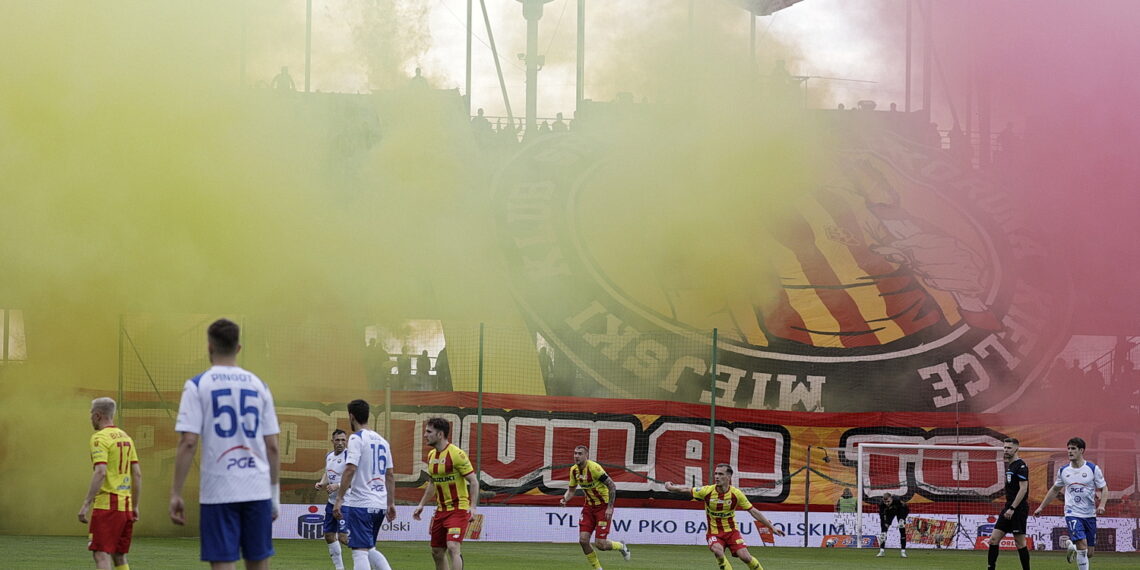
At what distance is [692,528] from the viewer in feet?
93.0

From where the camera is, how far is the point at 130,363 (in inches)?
1019

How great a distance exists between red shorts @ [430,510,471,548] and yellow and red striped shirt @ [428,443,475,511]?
8 centimetres

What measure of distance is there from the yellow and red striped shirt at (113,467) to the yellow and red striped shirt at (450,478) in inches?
136

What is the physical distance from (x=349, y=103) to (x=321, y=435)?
727cm

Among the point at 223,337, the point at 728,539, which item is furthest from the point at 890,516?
the point at 223,337

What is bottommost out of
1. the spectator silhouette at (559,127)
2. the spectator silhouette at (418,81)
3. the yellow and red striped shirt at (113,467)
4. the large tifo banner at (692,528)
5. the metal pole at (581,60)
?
the large tifo banner at (692,528)

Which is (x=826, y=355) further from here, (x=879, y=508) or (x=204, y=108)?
(x=204, y=108)

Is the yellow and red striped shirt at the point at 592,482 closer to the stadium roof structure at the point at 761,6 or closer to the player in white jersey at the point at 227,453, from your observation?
the player in white jersey at the point at 227,453

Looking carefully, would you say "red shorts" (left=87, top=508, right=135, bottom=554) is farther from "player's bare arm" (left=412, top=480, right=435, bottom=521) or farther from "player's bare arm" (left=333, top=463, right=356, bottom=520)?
"player's bare arm" (left=412, top=480, right=435, bottom=521)

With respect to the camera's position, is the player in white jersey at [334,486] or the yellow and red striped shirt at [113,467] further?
the player in white jersey at [334,486]

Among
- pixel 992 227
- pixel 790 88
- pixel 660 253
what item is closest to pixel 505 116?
pixel 660 253

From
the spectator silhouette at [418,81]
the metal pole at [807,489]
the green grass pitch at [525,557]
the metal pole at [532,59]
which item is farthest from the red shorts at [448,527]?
the metal pole at [532,59]

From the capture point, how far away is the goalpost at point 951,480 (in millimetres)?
28906

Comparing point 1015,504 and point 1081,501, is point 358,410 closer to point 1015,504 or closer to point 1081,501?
point 1015,504
